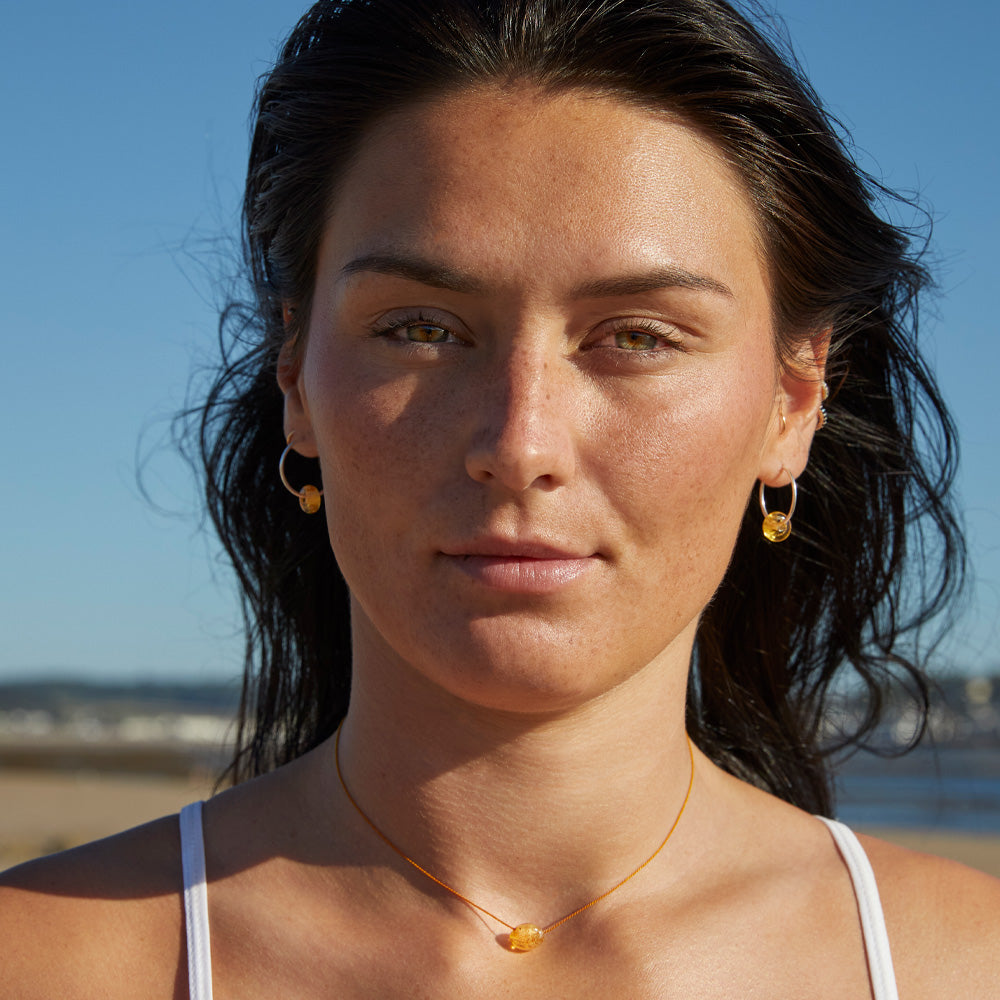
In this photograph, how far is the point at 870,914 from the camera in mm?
2338

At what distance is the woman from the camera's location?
198 centimetres

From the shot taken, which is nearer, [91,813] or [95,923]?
[95,923]

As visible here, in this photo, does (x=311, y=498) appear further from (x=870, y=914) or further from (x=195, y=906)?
(x=870, y=914)

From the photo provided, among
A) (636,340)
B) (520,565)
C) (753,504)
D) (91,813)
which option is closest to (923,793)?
(91,813)

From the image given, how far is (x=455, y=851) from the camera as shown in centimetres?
223

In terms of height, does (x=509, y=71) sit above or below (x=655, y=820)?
above

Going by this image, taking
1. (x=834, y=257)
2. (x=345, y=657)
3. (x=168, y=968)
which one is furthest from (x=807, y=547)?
(x=168, y=968)

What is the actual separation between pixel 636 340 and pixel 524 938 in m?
1.10

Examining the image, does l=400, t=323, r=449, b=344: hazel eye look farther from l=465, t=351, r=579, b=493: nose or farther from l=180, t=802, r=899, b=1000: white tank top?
l=180, t=802, r=899, b=1000: white tank top

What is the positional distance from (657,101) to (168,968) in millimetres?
1804

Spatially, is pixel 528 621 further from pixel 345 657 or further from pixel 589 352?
pixel 345 657

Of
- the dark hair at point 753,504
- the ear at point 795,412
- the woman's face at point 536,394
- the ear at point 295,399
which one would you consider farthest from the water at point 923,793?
the woman's face at point 536,394

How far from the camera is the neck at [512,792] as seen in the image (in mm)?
2209

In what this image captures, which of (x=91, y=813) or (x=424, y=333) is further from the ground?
(x=91, y=813)
